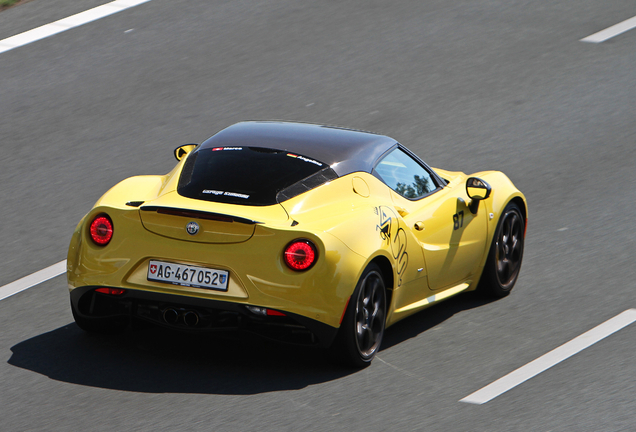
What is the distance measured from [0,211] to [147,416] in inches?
175

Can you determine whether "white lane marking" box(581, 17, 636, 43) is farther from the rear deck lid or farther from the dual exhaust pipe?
the dual exhaust pipe

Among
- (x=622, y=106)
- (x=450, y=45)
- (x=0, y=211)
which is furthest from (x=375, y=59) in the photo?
(x=0, y=211)

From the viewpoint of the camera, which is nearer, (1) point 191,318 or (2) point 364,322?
(1) point 191,318

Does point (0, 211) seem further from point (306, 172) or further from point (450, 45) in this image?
point (450, 45)

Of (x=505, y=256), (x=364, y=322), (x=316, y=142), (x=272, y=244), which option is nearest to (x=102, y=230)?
(x=272, y=244)

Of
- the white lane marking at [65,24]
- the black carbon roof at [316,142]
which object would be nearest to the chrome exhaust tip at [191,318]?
the black carbon roof at [316,142]

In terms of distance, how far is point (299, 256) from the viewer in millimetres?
5633

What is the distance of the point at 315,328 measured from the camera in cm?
569

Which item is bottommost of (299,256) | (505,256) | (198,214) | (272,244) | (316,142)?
(505,256)

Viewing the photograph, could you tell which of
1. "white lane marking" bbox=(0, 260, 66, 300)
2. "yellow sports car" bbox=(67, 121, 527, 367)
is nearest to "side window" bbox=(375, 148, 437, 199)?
"yellow sports car" bbox=(67, 121, 527, 367)

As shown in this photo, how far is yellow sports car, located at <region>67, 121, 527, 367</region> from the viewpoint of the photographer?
5.64m

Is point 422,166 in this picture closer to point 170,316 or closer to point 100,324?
point 170,316

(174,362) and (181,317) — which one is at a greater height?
(181,317)

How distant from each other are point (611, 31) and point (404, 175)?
9040 millimetres
